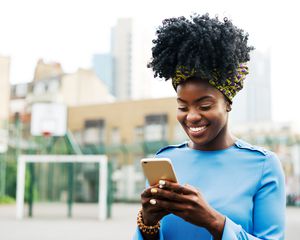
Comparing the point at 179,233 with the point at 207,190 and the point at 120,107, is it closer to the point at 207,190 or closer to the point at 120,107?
the point at 207,190

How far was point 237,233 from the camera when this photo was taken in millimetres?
1468

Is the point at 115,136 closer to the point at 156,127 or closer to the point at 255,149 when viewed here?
the point at 156,127

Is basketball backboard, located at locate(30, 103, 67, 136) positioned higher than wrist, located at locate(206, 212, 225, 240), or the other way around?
basketball backboard, located at locate(30, 103, 67, 136)

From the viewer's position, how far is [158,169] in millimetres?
1492

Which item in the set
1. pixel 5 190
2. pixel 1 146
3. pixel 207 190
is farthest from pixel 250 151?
pixel 5 190

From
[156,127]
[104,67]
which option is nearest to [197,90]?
[156,127]

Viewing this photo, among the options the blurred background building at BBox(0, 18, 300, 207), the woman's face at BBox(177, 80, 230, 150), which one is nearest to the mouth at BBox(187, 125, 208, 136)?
the woman's face at BBox(177, 80, 230, 150)

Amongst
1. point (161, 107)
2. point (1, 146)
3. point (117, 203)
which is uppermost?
point (161, 107)

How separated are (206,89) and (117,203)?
88.6ft

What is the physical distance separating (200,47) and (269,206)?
1.69 feet

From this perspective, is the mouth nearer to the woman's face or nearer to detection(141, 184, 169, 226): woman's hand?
the woman's face

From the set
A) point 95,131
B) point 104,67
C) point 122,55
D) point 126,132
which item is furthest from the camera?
point 122,55

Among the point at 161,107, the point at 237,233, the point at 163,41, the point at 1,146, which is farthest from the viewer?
the point at 161,107

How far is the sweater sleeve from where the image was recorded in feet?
5.09
